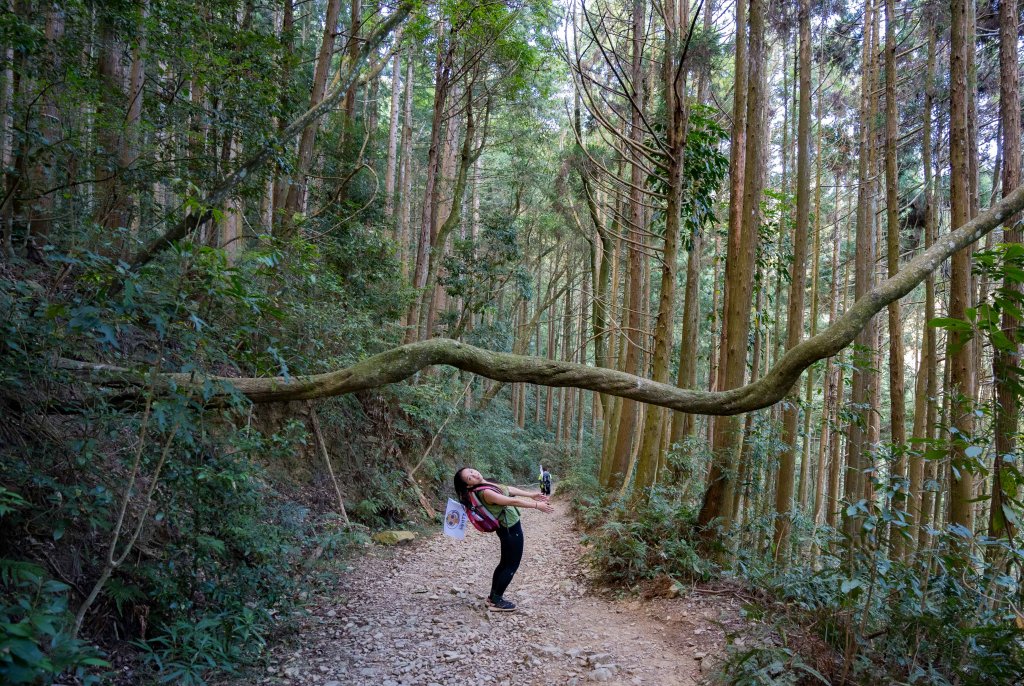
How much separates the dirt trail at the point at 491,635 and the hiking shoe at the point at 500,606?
72 millimetres

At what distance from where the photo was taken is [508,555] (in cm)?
562

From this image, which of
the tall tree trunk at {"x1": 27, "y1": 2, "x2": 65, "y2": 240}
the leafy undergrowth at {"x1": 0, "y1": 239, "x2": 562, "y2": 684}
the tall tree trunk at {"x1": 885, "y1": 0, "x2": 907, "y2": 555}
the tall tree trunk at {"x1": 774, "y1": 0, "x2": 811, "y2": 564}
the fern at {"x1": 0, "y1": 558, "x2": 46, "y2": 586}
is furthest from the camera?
the tall tree trunk at {"x1": 885, "y1": 0, "x2": 907, "y2": 555}

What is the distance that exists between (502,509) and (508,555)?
48 cm

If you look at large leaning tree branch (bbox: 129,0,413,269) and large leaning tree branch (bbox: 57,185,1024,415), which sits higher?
large leaning tree branch (bbox: 129,0,413,269)

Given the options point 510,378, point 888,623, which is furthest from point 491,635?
point 888,623

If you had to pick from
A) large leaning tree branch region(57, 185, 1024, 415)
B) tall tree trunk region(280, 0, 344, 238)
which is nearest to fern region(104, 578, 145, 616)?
large leaning tree branch region(57, 185, 1024, 415)

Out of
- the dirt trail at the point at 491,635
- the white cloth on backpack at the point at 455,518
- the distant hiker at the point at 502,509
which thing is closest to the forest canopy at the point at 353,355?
the dirt trail at the point at 491,635

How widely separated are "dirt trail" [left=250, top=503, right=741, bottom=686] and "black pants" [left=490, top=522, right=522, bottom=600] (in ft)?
0.87

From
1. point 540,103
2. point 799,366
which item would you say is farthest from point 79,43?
point 540,103

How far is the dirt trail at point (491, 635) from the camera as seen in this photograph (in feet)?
14.0

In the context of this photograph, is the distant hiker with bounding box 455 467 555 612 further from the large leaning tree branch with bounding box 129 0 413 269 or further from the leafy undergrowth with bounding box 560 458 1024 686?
the large leaning tree branch with bounding box 129 0 413 269

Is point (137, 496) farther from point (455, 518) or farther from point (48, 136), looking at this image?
point (48, 136)

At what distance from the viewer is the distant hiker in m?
5.45

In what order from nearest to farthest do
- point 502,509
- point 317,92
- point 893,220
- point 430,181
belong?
1. point 502,509
2. point 317,92
3. point 893,220
4. point 430,181
